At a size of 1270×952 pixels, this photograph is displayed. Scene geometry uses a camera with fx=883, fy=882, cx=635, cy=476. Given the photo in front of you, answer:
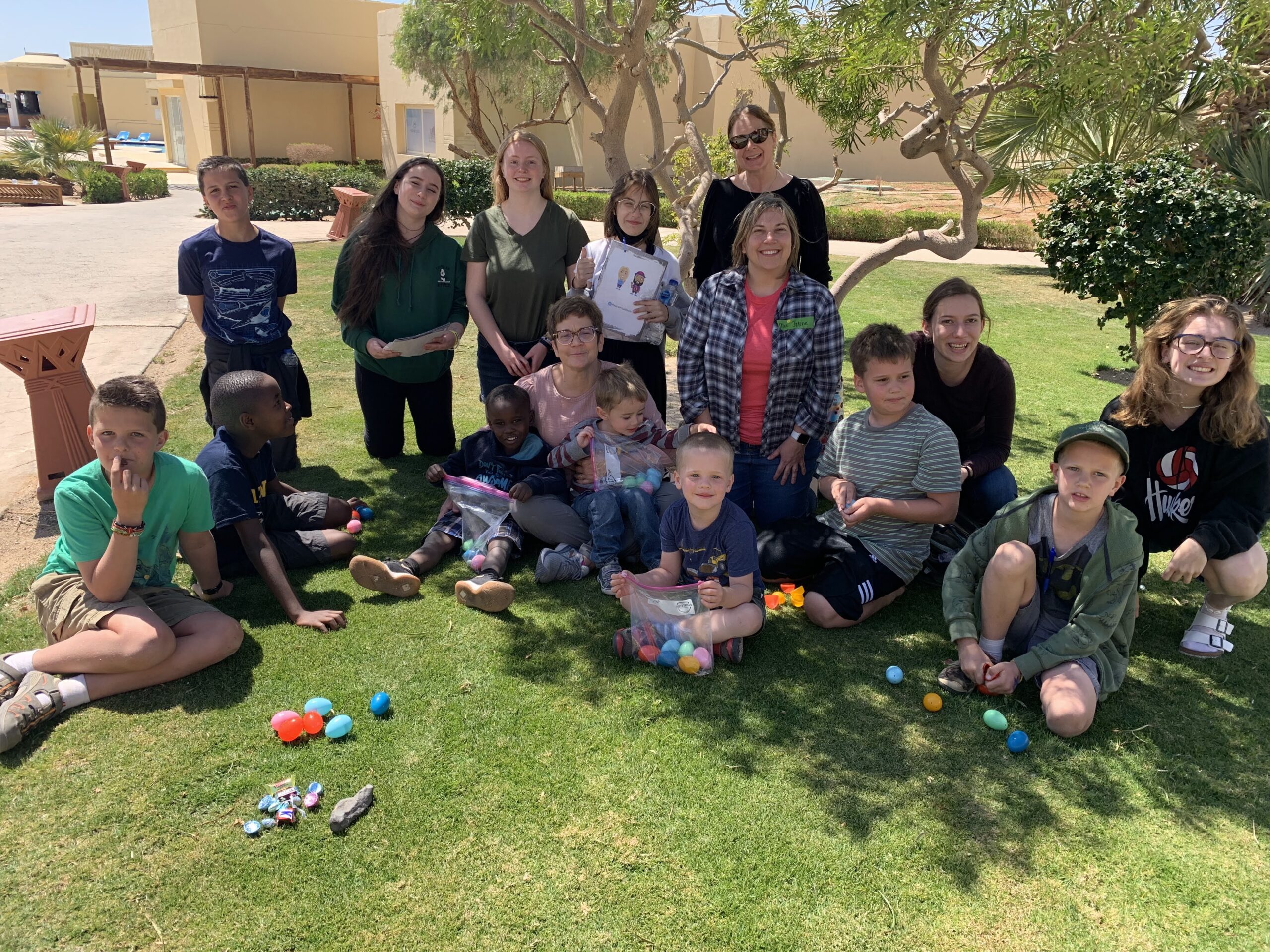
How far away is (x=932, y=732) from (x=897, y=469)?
127 centimetres

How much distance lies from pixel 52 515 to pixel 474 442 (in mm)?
2580

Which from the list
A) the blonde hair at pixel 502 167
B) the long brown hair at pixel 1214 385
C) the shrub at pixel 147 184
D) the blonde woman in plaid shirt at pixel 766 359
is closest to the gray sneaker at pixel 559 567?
the blonde woman in plaid shirt at pixel 766 359

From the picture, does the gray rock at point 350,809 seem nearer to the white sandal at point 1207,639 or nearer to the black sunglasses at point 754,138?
Answer: the white sandal at point 1207,639

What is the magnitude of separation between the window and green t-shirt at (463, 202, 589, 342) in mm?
28146

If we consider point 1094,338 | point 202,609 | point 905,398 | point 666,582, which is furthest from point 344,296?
point 1094,338

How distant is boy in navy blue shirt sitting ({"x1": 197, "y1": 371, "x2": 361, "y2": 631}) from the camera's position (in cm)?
396

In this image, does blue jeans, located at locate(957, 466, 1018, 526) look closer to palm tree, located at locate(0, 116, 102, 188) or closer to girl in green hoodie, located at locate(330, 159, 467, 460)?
girl in green hoodie, located at locate(330, 159, 467, 460)

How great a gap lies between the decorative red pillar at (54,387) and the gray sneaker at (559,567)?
2987 mm

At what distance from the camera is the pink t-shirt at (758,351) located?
452cm

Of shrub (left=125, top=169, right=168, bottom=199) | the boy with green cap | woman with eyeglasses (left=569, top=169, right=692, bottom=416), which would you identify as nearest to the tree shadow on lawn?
the boy with green cap

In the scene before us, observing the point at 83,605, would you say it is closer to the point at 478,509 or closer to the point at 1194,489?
the point at 478,509

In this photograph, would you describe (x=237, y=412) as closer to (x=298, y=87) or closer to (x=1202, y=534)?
(x=1202, y=534)

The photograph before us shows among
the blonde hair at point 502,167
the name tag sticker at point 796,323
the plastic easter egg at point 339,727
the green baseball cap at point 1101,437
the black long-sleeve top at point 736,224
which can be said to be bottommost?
the plastic easter egg at point 339,727

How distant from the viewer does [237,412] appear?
4145mm
